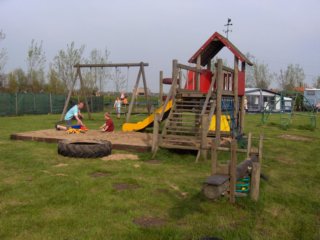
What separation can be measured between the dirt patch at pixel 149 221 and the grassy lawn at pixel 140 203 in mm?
14

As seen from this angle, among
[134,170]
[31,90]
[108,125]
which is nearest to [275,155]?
[134,170]

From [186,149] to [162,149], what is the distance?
2.79ft

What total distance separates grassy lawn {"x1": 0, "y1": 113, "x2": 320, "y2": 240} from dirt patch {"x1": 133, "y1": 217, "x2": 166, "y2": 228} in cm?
1

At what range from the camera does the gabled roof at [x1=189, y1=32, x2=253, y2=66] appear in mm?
13719

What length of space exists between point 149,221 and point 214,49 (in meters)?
10.9

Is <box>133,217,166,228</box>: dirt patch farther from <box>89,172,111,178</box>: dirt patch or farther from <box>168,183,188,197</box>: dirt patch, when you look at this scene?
<box>89,172,111,178</box>: dirt patch

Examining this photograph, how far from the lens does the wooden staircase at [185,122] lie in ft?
34.3

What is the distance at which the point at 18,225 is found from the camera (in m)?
4.85

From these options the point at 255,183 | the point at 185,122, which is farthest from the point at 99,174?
the point at 185,122

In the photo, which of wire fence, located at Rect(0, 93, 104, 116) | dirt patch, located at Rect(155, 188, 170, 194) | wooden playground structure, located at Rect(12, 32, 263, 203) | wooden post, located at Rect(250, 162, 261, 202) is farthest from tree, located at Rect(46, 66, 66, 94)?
wooden post, located at Rect(250, 162, 261, 202)

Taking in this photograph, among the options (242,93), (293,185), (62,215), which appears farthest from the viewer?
(242,93)

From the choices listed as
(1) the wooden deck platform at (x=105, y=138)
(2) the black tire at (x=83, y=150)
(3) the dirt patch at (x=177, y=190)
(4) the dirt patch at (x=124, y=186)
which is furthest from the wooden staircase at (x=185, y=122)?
(4) the dirt patch at (x=124, y=186)

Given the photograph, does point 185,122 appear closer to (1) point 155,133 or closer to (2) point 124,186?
(1) point 155,133

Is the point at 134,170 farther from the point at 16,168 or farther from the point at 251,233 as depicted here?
the point at 251,233
